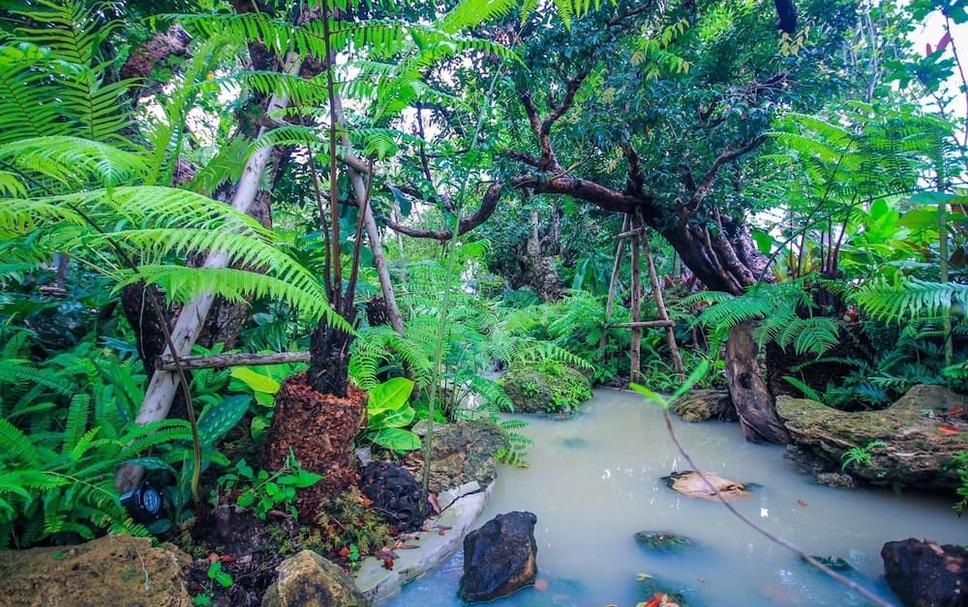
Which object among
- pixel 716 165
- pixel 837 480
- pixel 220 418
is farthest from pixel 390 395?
pixel 716 165

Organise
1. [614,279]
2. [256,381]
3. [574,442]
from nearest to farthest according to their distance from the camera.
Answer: [256,381] → [574,442] → [614,279]

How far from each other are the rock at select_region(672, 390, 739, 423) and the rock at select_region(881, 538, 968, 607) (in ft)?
7.37

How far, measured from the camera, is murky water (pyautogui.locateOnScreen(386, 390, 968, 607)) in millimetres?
1635

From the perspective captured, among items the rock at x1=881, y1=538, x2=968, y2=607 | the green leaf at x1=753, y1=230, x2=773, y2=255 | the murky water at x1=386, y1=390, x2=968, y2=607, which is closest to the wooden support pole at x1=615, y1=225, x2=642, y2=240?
the green leaf at x1=753, y1=230, x2=773, y2=255

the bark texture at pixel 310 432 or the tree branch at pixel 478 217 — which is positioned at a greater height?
the tree branch at pixel 478 217

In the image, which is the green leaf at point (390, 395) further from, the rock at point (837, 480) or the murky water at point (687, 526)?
the rock at point (837, 480)

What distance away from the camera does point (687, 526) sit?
2.10 metres

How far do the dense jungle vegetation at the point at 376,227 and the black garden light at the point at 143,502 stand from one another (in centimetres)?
1

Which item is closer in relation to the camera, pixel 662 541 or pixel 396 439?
pixel 662 541

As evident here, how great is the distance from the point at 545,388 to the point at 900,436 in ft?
8.09

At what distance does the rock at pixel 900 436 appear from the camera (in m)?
2.26

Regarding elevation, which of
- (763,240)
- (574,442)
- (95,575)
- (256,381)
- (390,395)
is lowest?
(574,442)

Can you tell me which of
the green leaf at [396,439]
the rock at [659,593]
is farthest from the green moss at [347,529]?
the rock at [659,593]

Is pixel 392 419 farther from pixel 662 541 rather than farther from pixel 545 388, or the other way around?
pixel 545 388
